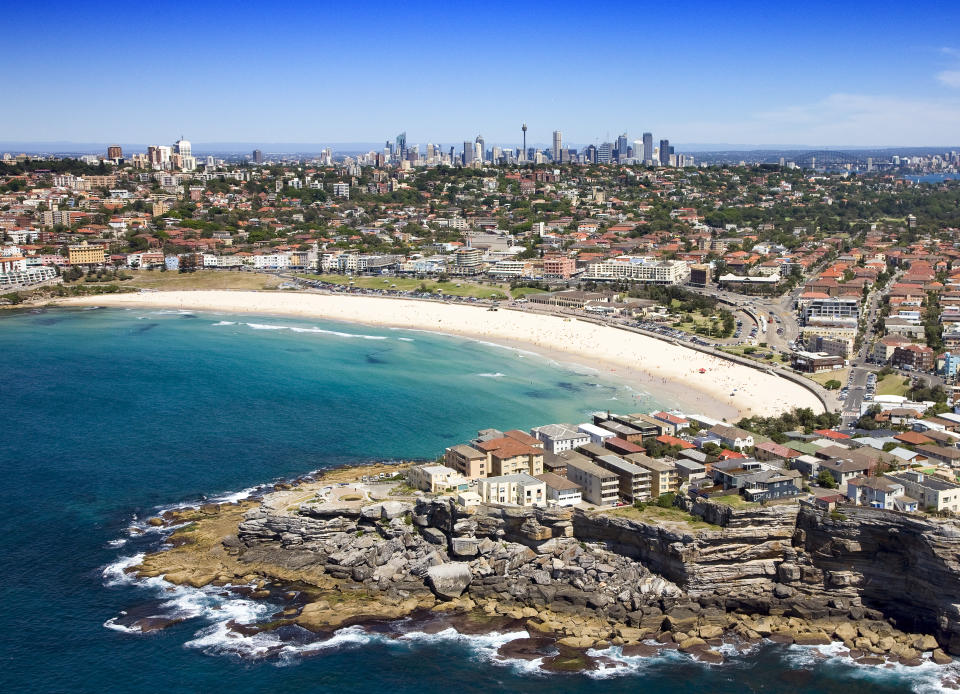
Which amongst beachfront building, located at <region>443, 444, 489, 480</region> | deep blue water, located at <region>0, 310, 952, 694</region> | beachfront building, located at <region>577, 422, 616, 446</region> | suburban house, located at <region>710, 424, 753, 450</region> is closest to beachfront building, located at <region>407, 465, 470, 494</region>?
beachfront building, located at <region>443, 444, 489, 480</region>

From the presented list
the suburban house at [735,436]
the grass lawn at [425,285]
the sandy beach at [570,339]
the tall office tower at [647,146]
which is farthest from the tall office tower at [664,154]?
the suburban house at [735,436]

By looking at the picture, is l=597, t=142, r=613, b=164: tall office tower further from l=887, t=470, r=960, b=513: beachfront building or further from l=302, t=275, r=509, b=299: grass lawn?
l=887, t=470, r=960, b=513: beachfront building

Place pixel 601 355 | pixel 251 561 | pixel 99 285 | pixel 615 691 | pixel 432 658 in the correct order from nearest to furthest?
pixel 615 691, pixel 432 658, pixel 251 561, pixel 601 355, pixel 99 285

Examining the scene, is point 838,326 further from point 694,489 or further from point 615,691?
point 615,691


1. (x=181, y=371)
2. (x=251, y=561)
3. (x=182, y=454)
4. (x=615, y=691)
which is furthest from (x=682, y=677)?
(x=181, y=371)

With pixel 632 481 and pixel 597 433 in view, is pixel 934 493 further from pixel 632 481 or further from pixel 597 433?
pixel 597 433

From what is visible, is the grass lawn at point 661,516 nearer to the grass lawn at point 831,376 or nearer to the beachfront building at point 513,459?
the beachfront building at point 513,459
